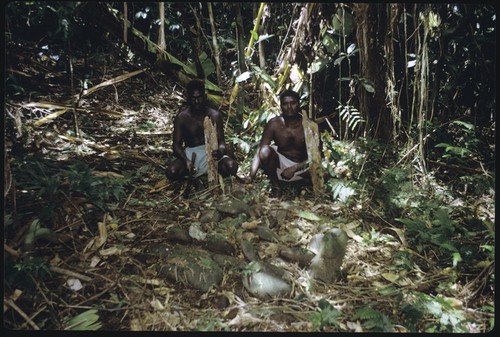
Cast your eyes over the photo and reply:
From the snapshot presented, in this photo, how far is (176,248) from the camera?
2652mm

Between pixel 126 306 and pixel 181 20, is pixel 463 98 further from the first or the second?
pixel 126 306

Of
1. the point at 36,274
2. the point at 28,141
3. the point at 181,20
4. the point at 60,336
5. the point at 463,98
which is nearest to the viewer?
the point at 60,336

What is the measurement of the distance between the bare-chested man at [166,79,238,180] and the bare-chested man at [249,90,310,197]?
1.07ft

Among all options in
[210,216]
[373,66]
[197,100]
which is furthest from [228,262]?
[373,66]

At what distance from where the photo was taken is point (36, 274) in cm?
219

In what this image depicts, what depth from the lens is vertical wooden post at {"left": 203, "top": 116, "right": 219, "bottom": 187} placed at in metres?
3.38

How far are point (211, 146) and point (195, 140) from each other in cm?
33

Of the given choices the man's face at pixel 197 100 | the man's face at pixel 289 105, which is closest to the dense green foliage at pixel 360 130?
the man's face at pixel 289 105

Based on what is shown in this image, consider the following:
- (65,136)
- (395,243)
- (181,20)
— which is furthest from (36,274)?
(181,20)

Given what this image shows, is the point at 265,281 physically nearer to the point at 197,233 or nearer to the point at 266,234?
the point at 266,234

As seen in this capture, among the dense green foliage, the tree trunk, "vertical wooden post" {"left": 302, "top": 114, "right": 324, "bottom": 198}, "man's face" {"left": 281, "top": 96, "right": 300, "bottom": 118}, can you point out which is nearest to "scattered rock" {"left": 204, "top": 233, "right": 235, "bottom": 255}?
the dense green foliage

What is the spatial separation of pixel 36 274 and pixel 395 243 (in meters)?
2.68

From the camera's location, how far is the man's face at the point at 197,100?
11.2 ft

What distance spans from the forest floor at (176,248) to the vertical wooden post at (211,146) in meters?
0.15
